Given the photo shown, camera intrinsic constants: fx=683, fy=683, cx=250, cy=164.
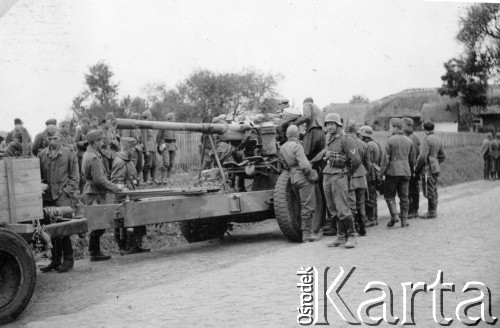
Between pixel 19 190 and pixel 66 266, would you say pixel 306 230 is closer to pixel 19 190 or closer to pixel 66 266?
pixel 66 266

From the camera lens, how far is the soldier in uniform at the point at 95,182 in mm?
9766

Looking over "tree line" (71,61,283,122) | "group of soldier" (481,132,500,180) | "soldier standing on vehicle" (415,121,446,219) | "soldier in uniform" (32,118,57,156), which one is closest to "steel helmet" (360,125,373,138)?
"soldier standing on vehicle" (415,121,446,219)

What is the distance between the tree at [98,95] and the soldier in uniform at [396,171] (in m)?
5.75

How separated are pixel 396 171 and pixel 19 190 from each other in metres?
6.92

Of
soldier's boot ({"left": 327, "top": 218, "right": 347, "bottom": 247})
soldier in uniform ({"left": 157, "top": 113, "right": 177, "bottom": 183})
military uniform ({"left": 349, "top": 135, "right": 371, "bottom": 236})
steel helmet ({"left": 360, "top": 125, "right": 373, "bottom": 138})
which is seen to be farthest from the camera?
soldier in uniform ({"left": 157, "top": 113, "right": 177, "bottom": 183})

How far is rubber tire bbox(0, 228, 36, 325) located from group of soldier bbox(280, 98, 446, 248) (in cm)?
457

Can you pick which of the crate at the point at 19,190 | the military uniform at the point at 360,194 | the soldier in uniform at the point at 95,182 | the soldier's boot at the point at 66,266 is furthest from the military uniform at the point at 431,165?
the crate at the point at 19,190

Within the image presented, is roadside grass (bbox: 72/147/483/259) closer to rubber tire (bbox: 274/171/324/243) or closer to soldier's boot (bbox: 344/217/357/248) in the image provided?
rubber tire (bbox: 274/171/324/243)

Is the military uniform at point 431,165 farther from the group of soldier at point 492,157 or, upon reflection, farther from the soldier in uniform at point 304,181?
the group of soldier at point 492,157

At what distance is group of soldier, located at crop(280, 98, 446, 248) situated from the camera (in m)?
9.98

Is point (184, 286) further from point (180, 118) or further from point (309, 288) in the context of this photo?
Result: point (180, 118)

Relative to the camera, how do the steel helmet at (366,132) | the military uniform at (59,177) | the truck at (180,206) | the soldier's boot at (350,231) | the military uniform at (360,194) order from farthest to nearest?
the steel helmet at (366,132) < the military uniform at (360,194) < the soldier's boot at (350,231) < the military uniform at (59,177) < the truck at (180,206)

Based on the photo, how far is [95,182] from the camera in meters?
9.85

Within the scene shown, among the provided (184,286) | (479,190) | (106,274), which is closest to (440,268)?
(184,286)
